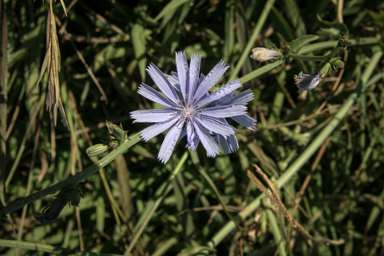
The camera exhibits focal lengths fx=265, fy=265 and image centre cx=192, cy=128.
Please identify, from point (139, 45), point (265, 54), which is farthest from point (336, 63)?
point (139, 45)

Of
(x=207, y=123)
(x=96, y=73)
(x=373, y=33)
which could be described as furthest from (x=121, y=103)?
(x=373, y=33)

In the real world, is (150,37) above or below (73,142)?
above

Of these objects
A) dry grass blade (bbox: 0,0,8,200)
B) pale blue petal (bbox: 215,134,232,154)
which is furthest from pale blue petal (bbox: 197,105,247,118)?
dry grass blade (bbox: 0,0,8,200)

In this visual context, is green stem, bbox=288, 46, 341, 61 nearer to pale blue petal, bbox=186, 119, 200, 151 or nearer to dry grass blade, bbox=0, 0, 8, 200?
pale blue petal, bbox=186, 119, 200, 151

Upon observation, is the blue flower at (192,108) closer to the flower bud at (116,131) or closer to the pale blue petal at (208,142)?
the pale blue petal at (208,142)

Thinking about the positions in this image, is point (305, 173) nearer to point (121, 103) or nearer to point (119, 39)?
point (121, 103)
